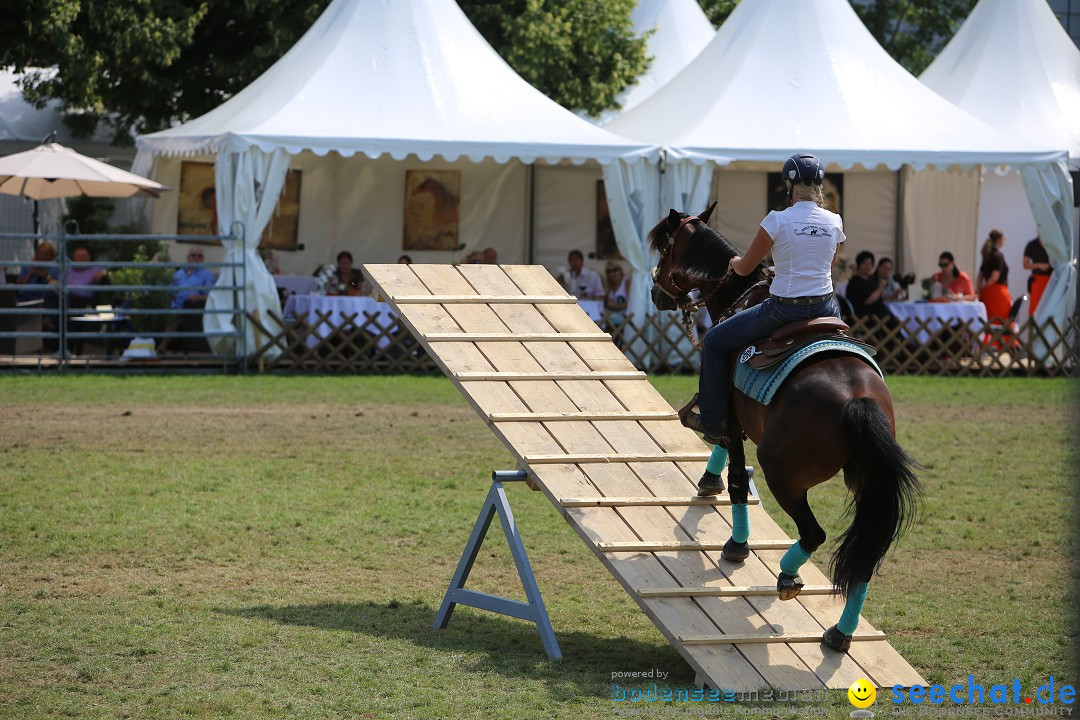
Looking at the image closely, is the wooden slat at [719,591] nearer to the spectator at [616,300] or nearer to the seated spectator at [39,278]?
the spectator at [616,300]

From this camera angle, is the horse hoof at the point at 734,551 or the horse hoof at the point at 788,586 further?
the horse hoof at the point at 734,551

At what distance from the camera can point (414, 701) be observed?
523 centimetres

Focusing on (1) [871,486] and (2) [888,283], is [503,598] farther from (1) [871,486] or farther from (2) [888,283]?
(2) [888,283]

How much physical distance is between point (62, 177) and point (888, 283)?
10.7 meters

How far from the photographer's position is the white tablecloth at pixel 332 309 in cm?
1647

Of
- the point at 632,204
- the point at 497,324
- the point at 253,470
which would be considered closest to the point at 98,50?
the point at 632,204

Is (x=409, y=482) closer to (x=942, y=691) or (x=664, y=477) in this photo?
(x=664, y=477)

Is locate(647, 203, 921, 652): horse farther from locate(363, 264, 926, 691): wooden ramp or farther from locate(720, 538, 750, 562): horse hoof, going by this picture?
locate(363, 264, 926, 691): wooden ramp

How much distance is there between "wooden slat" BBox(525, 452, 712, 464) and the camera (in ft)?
20.9

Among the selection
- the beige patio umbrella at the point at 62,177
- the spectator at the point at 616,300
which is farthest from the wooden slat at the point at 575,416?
the beige patio umbrella at the point at 62,177

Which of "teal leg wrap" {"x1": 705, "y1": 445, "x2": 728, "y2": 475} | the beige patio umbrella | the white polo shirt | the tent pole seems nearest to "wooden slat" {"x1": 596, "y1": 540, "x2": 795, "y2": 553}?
"teal leg wrap" {"x1": 705, "y1": 445, "x2": 728, "y2": 475}

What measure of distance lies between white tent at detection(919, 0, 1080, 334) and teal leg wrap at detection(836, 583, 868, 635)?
16.1 meters

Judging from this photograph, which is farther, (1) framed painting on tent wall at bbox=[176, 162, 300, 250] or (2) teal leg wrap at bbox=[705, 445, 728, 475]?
(1) framed painting on tent wall at bbox=[176, 162, 300, 250]

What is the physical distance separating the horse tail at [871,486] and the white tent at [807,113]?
456 inches
